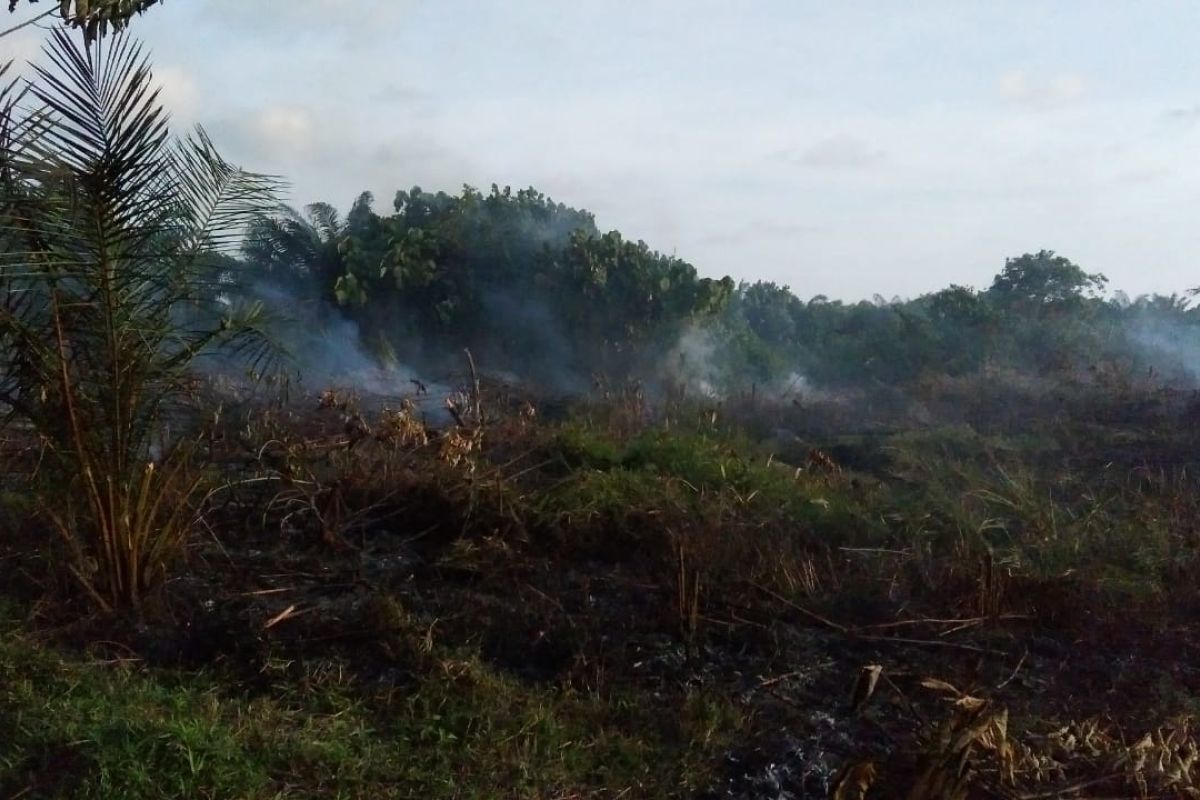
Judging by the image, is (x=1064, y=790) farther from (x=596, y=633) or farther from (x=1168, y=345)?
(x=1168, y=345)

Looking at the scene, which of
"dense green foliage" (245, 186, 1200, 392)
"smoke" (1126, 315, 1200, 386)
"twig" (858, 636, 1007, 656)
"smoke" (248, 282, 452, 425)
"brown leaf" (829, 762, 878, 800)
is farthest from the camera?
"smoke" (1126, 315, 1200, 386)

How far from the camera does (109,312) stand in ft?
16.5

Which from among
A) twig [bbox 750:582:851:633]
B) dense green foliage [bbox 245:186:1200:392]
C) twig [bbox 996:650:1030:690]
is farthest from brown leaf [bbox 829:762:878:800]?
dense green foliage [bbox 245:186:1200:392]

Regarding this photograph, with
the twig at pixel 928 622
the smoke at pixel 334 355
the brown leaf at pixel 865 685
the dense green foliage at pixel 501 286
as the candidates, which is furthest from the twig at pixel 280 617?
the dense green foliage at pixel 501 286

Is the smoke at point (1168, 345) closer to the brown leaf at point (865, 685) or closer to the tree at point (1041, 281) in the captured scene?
the tree at point (1041, 281)

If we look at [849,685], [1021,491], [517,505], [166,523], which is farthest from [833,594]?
[166,523]

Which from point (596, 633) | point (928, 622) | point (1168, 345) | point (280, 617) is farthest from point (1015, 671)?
point (1168, 345)

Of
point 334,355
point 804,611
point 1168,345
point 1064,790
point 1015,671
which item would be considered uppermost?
point 1168,345

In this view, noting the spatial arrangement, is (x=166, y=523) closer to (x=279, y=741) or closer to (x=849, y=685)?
(x=279, y=741)

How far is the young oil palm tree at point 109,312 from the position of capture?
15.9ft

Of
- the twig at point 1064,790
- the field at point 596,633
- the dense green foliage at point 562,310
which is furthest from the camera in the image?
the dense green foliage at point 562,310

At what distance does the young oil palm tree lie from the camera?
484 centimetres

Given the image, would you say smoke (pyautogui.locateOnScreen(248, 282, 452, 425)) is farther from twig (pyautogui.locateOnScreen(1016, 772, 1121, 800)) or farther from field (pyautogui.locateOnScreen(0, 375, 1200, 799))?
twig (pyautogui.locateOnScreen(1016, 772, 1121, 800))

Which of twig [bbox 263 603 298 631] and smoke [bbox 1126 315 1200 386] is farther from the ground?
smoke [bbox 1126 315 1200 386]
